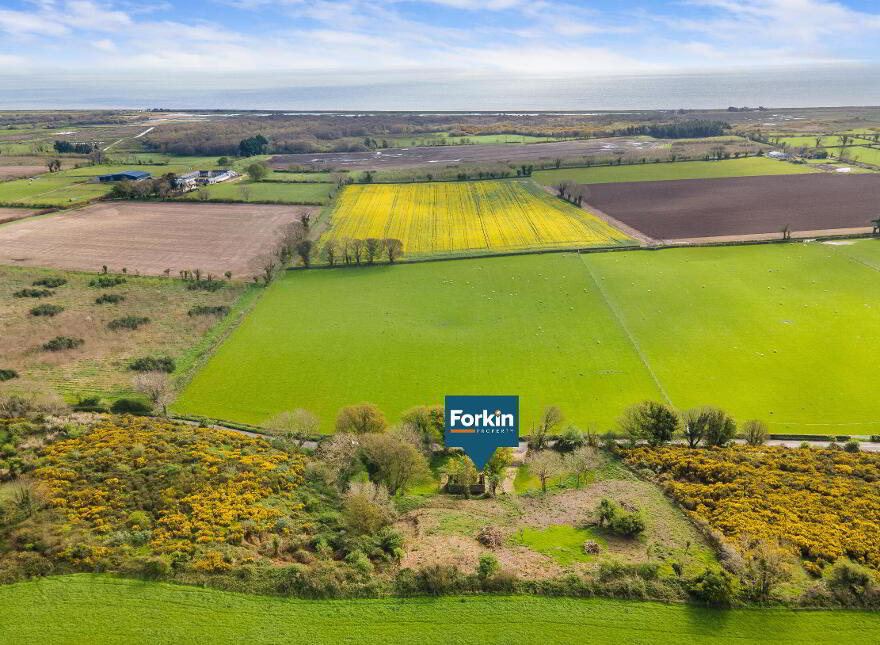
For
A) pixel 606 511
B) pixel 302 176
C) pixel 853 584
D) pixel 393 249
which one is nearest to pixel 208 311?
pixel 393 249

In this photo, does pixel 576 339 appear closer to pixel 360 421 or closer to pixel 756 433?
pixel 756 433

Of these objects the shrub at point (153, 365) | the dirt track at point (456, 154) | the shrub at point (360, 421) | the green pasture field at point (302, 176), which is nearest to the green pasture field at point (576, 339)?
the shrub at point (153, 365)

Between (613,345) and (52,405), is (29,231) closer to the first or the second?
(52,405)

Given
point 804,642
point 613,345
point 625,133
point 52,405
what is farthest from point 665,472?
point 625,133

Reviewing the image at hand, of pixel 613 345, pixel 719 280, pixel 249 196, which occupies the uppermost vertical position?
pixel 249 196

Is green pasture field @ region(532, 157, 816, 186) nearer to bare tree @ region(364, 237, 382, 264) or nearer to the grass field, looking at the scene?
bare tree @ region(364, 237, 382, 264)

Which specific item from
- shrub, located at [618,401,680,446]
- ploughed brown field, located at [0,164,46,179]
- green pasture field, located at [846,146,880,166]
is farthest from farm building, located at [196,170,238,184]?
green pasture field, located at [846,146,880,166]
